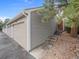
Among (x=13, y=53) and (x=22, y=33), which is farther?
(x=22, y=33)

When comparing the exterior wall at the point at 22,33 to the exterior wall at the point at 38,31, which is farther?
the exterior wall at the point at 22,33

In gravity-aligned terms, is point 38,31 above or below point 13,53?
above

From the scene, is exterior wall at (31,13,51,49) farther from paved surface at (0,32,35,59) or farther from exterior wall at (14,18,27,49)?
exterior wall at (14,18,27,49)

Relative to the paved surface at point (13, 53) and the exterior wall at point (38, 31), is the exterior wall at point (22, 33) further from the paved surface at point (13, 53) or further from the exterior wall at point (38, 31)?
the exterior wall at point (38, 31)

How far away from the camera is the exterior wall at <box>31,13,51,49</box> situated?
12.0 meters

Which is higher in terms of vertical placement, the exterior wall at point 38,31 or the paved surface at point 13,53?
the exterior wall at point 38,31

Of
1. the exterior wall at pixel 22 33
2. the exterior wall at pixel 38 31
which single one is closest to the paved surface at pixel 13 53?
the exterior wall at pixel 22 33

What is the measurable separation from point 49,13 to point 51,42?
2254 mm

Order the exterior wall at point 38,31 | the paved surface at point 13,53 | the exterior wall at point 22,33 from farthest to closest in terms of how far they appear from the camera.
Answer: the exterior wall at point 22,33, the exterior wall at point 38,31, the paved surface at point 13,53

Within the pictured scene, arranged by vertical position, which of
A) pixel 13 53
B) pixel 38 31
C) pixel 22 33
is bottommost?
pixel 13 53

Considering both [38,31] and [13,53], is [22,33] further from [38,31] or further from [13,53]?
[13,53]

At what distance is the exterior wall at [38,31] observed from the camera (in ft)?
39.4

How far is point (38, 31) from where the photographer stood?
40.7 ft

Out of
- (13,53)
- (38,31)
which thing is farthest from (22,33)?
(13,53)
